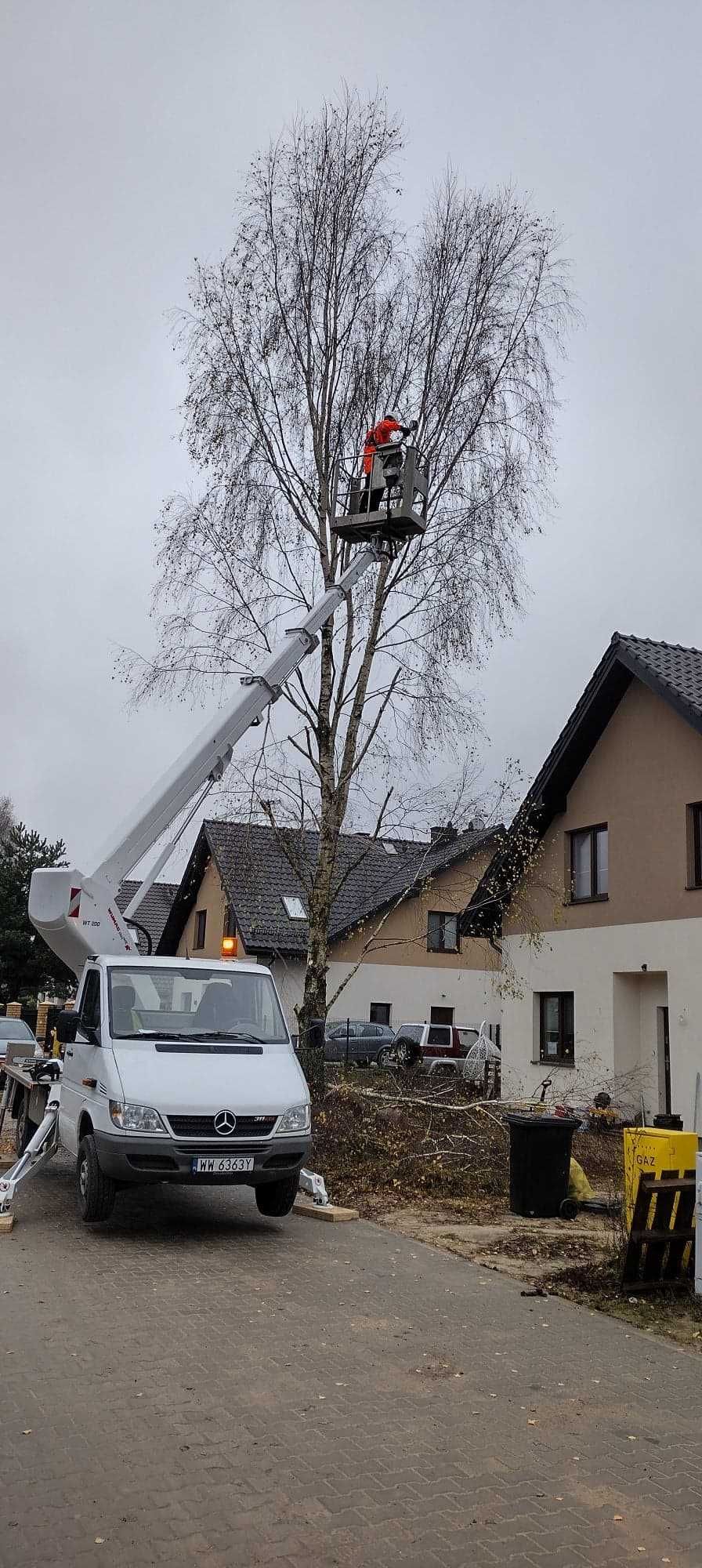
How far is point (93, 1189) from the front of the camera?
9234 mm

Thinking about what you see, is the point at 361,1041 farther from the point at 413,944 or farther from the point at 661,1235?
the point at 661,1235

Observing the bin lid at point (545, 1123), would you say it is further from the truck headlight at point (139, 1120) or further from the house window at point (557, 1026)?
the house window at point (557, 1026)

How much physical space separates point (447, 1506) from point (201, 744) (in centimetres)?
902

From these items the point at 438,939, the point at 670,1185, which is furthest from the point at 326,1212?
the point at 438,939

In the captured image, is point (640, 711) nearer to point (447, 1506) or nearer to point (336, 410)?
point (336, 410)

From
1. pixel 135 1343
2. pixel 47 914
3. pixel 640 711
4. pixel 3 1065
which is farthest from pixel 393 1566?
pixel 640 711

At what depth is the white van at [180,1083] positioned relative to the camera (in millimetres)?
8812

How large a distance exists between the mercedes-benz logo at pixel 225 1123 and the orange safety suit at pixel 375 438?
8874 millimetres

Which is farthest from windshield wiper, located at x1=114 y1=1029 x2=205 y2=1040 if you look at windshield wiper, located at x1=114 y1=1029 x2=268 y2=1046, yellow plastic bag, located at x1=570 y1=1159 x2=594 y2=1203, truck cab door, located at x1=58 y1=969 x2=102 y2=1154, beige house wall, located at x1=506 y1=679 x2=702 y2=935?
beige house wall, located at x1=506 y1=679 x2=702 y2=935

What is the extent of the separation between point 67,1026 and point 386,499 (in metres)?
7.84

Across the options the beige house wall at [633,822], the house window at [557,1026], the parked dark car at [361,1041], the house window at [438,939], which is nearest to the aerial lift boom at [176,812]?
the beige house wall at [633,822]

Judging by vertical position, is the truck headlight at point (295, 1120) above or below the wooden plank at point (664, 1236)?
above

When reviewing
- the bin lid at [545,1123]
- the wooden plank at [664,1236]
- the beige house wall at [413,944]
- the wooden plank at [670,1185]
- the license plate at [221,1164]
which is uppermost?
the beige house wall at [413,944]

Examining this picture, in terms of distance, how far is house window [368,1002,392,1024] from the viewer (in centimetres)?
3631
